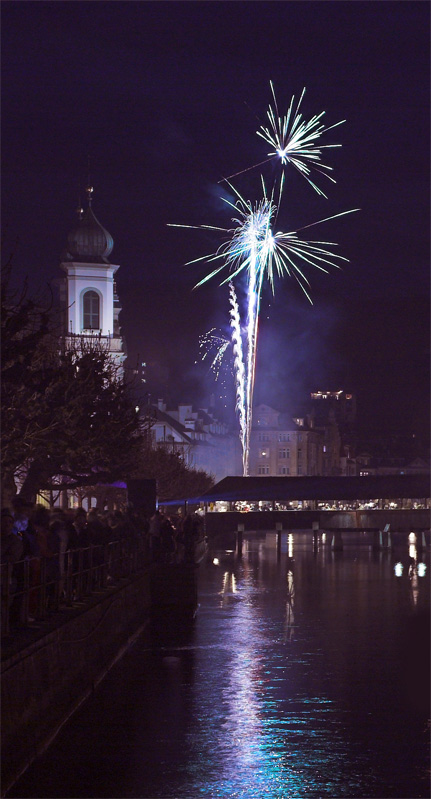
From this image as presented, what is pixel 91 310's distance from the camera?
88812 millimetres

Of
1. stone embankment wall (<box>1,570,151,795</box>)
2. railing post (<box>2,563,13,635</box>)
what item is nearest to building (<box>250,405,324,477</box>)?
stone embankment wall (<box>1,570,151,795</box>)

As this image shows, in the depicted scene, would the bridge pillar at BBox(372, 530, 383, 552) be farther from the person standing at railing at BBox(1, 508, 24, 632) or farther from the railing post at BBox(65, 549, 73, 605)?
the person standing at railing at BBox(1, 508, 24, 632)

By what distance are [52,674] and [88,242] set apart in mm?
74500

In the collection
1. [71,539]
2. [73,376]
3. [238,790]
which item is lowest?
[238,790]

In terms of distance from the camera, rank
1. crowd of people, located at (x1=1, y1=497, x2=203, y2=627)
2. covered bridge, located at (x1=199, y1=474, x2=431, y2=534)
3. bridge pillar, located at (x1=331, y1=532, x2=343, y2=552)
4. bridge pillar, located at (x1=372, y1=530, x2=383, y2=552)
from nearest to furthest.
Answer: crowd of people, located at (x1=1, y1=497, x2=203, y2=627) → bridge pillar, located at (x1=331, y1=532, x2=343, y2=552) → bridge pillar, located at (x1=372, y1=530, x2=383, y2=552) → covered bridge, located at (x1=199, y1=474, x2=431, y2=534)

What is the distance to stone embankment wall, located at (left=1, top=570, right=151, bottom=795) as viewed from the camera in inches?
571

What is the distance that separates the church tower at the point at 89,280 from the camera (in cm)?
8850

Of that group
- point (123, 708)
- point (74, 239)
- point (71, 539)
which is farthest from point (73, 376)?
point (74, 239)

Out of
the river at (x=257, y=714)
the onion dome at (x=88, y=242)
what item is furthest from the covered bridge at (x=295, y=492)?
the river at (x=257, y=714)

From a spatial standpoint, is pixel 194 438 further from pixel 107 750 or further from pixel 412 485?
pixel 107 750

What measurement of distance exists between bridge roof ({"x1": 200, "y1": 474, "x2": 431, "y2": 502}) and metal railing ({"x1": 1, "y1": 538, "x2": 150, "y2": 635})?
63.9 metres

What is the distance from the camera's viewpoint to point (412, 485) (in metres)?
96.5

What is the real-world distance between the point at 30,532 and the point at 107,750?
121 inches

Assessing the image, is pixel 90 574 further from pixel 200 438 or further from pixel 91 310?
pixel 200 438
